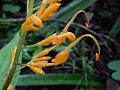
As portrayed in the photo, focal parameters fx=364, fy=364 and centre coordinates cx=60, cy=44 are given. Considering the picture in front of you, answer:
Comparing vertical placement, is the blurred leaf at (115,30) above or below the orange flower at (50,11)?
below

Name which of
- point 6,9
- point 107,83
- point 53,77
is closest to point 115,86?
point 107,83

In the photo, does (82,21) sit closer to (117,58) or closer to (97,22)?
(97,22)

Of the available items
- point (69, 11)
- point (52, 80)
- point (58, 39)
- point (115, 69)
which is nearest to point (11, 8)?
point (69, 11)

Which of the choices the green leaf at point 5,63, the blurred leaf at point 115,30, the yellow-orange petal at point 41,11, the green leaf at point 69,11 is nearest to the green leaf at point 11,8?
the green leaf at point 69,11

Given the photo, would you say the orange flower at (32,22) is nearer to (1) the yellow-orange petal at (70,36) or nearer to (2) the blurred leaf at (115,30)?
(1) the yellow-orange petal at (70,36)

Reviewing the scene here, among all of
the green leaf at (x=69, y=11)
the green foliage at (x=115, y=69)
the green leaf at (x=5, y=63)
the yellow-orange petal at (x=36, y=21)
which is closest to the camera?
the yellow-orange petal at (x=36, y=21)

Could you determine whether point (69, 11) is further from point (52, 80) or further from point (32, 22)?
point (32, 22)

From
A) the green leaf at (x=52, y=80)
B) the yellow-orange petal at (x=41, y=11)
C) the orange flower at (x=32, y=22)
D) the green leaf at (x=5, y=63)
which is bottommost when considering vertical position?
the green leaf at (x=52, y=80)

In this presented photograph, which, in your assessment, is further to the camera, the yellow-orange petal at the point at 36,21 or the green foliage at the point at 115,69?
the green foliage at the point at 115,69
